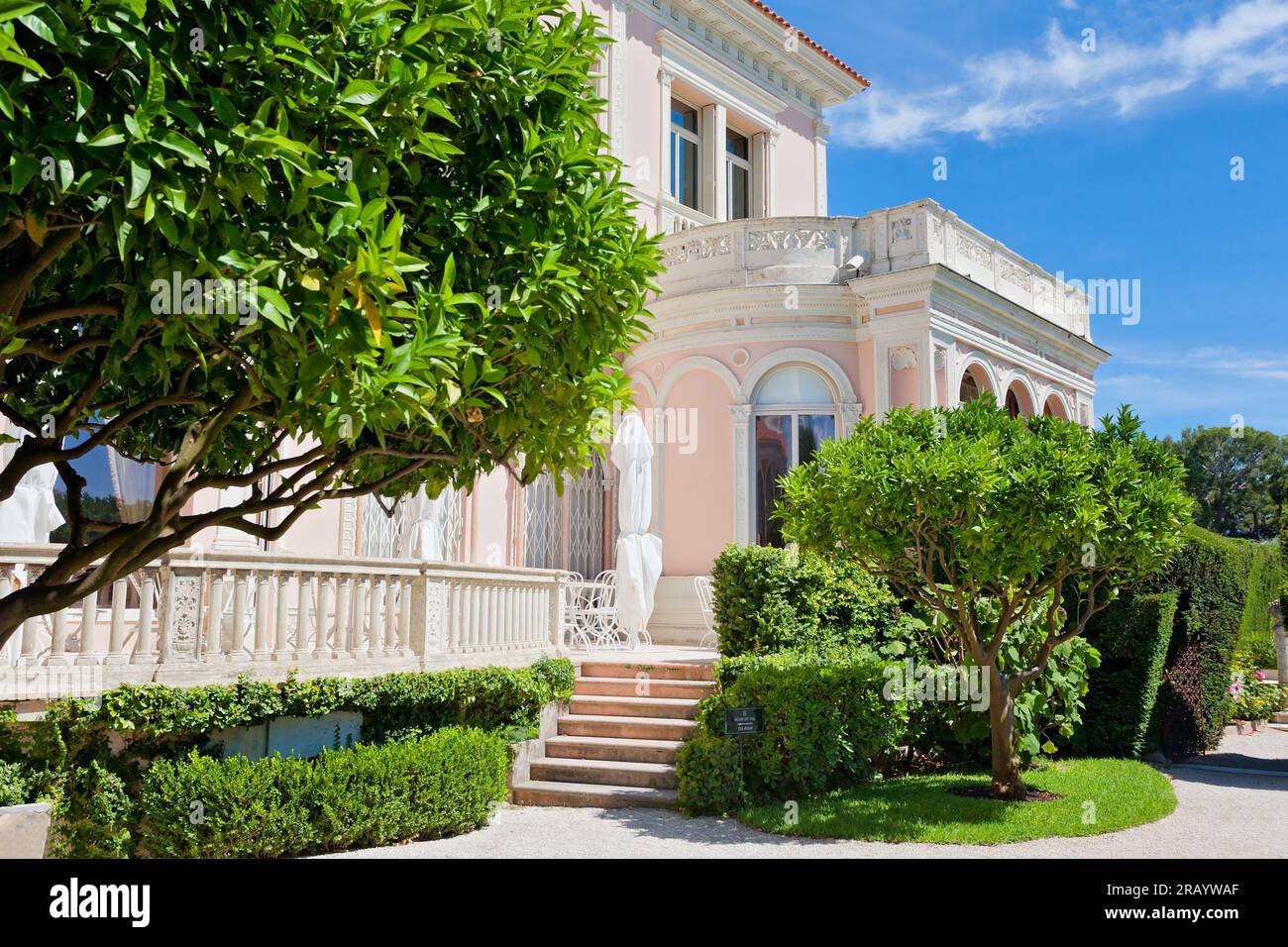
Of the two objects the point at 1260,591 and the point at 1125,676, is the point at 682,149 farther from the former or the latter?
the point at 1125,676

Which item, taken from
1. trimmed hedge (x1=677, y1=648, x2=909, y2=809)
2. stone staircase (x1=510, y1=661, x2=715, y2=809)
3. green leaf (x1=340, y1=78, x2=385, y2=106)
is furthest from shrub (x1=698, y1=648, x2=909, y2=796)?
green leaf (x1=340, y1=78, x2=385, y2=106)

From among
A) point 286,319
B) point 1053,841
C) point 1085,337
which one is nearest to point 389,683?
point 1053,841

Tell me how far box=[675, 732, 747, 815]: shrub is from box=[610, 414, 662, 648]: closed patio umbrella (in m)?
3.99

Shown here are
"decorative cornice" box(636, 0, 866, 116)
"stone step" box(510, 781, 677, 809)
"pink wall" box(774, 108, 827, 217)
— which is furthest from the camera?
"pink wall" box(774, 108, 827, 217)

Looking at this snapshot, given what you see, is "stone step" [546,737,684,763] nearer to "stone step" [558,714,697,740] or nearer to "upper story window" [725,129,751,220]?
"stone step" [558,714,697,740]

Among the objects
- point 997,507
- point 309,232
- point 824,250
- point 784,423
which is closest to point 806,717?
point 997,507

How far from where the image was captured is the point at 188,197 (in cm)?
315

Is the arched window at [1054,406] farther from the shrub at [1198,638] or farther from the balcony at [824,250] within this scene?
the shrub at [1198,638]

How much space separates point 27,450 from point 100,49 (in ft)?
6.24

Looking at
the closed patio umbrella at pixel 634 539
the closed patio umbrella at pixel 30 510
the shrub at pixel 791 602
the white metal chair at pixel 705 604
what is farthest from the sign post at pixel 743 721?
the closed patio umbrella at pixel 30 510

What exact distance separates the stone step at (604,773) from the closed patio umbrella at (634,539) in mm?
3301

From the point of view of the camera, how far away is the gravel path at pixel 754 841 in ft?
26.1

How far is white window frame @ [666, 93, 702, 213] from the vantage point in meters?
20.2
